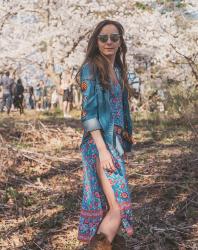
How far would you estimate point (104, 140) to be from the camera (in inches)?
119

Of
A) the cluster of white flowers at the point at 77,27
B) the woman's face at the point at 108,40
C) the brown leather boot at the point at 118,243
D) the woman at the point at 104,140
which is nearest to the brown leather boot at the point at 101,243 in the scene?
the woman at the point at 104,140

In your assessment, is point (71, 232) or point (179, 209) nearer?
point (71, 232)

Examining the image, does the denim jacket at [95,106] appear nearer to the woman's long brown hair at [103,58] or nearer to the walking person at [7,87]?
the woman's long brown hair at [103,58]

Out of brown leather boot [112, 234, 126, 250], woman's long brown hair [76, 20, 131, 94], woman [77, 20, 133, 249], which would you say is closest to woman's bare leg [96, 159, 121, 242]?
woman [77, 20, 133, 249]

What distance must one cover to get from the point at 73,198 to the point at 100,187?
2.23 metres

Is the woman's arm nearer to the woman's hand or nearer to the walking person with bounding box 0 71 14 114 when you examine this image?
the woman's hand

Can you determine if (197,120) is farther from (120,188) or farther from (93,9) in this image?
(93,9)

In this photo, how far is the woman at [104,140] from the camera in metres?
2.97

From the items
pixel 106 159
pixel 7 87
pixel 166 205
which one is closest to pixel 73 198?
pixel 166 205

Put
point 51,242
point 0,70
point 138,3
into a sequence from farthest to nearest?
1. point 0,70
2. point 138,3
3. point 51,242

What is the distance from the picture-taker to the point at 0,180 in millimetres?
6016

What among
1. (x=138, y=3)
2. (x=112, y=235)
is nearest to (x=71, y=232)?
(x=112, y=235)

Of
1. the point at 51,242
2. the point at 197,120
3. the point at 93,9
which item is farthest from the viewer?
the point at 93,9

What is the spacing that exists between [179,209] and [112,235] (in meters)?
1.73
